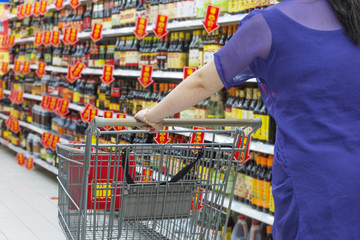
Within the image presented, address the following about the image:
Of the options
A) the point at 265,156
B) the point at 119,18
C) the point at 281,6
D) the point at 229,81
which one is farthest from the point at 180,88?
the point at 119,18

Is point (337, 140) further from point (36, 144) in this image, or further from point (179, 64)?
point (36, 144)

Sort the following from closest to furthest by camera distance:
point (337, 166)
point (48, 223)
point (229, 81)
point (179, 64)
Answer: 1. point (337, 166)
2. point (229, 81)
3. point (179, 64)
4. point (48, 223)

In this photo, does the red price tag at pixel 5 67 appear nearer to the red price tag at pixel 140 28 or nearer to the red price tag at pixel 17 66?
the red price tag at pixel 17 66

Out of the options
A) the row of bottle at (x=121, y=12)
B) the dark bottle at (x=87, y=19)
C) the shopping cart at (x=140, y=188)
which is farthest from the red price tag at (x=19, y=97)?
the shopping cart at (x=140, y=188)

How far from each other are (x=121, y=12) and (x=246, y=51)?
4.25 meters

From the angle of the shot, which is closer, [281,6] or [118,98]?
[281,6]

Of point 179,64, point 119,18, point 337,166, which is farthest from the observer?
point 119,18

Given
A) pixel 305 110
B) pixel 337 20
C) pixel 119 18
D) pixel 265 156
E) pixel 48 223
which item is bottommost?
pixel 48 223

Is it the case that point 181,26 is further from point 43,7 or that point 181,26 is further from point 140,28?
point 43,7

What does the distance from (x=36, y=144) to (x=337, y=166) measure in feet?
23.4

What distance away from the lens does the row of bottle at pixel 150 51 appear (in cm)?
429

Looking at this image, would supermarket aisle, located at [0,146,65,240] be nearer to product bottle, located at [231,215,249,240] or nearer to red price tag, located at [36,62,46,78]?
red price tag, located at [36,62,46,78]

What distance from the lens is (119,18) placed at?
228 inches

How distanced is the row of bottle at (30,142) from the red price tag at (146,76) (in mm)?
2376
